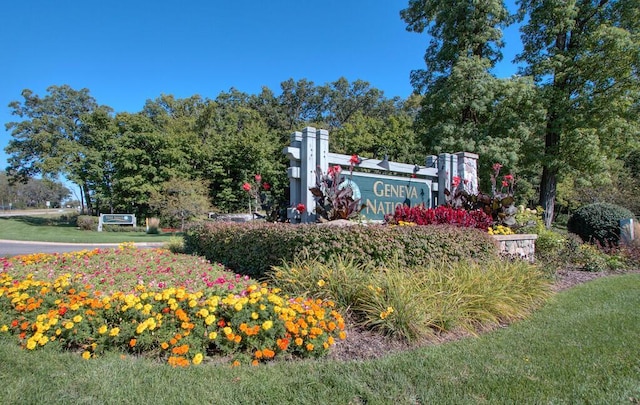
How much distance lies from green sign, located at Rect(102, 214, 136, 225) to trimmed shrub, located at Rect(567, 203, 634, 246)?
22556mm

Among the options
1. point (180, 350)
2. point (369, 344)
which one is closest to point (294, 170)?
point (369, 344)

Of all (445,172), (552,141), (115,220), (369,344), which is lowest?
(369,344)

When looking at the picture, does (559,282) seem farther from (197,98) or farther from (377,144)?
(197,98)

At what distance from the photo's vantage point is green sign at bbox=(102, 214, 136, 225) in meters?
22.0

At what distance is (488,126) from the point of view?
1532cm

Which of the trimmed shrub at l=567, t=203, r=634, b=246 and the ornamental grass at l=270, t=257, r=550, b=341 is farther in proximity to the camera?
the trimmed shrub at l=567, t=203, r=634, b=246

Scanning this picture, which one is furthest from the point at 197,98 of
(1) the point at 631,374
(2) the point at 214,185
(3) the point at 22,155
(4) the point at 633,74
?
(1) the point at 631,374

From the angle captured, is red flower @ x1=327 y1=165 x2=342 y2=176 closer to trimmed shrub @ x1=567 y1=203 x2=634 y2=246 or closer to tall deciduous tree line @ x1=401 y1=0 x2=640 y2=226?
trimmed shrub @ x1=567 y1=203 x2=634 y2=246

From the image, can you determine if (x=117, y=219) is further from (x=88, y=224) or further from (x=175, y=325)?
(x=175, y=325)

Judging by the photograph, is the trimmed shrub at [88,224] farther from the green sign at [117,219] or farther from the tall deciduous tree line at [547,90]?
the tall deciduous tree line at [547,90]

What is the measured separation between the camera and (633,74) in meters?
14.0

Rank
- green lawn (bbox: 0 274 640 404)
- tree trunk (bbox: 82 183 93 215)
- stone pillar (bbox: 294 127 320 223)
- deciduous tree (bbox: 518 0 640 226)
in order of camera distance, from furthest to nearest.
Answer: tree trunk (bbox: 82 183 93 215), deciduous tree (bbox: 518 0 640 226), stone pillar (bbox: 294 127 320 223), green lawn (bbox: 0 274 640 404)

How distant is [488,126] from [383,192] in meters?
10.3

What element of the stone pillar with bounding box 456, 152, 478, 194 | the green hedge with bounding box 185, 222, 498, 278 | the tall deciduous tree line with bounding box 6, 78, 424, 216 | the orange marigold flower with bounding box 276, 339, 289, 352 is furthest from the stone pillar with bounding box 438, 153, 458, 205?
the tall deciduous tree line with bounding box 6, 78, 424, 216
